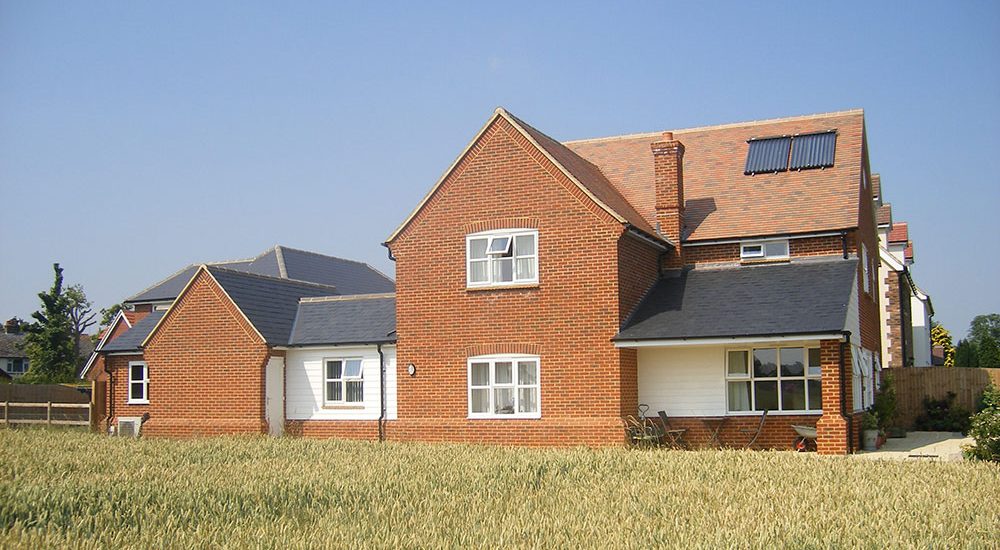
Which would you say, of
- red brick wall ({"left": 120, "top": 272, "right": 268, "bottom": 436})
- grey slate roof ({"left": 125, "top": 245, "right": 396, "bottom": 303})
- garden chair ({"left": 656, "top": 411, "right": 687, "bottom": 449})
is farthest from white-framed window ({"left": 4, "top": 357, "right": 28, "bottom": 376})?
garden chair ({"left": 656, "top": 411, "right": 687, "bottom": 449})

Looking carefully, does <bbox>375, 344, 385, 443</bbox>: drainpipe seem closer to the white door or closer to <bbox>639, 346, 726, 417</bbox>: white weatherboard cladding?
the white door

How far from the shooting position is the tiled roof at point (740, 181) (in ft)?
87.8

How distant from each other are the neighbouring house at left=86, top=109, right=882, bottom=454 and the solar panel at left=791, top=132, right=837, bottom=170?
77mm

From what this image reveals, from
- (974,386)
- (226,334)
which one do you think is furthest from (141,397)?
(974,386)

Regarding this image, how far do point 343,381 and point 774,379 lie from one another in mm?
11775

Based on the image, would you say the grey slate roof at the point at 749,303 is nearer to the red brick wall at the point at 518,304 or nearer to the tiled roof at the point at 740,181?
the red brick wall at the point at 518,304

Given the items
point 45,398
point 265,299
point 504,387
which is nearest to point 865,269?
point 504,387

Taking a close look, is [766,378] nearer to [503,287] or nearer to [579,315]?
[579,315]

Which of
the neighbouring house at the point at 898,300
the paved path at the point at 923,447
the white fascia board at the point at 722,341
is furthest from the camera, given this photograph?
the neighbouring house at the point at 898,300

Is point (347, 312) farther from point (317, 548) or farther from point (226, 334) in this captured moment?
point (317, 548)

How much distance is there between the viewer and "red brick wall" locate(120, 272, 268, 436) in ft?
94.7

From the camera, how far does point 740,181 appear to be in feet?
95.6

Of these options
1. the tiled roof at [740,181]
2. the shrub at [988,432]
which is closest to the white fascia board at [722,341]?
the shrub at [988,432]

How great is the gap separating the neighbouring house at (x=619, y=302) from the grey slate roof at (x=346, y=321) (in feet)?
6.86
